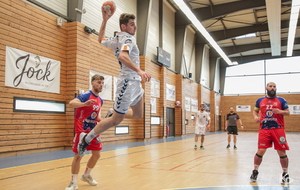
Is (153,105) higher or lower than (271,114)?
→ higher

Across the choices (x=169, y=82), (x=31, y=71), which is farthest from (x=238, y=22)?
(x=31, y=71)

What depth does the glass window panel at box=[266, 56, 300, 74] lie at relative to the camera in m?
30.1

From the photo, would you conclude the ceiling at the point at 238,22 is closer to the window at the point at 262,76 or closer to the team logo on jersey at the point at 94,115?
the window at the point at 262,76

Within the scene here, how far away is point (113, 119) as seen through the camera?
362 cm

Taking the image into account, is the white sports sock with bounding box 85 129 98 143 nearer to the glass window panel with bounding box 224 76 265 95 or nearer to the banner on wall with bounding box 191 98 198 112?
the banner on wall with bounding box 191 98 198 112

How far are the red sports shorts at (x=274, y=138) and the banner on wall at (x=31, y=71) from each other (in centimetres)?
743

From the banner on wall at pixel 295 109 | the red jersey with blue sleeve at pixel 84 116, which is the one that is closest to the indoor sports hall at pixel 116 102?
the red jersey with blue sleeve at pixel 84 116

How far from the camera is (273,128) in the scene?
15.6ft

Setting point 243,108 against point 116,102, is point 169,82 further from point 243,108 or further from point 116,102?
point 243,108

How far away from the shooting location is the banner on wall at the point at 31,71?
8219 millimetres

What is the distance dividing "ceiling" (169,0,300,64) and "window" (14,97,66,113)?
13158 mm

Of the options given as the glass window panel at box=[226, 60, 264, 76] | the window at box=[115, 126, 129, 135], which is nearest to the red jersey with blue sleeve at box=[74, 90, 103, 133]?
the window at box=[115, 126, 129, 135]

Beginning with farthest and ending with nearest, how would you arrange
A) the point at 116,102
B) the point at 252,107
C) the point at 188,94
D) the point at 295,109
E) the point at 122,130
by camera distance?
the point at 252,107 → the point at 295,109 → the point at 188,94 → the point at 122,130 → the point at 116,102

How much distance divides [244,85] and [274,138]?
29592 millimetres
